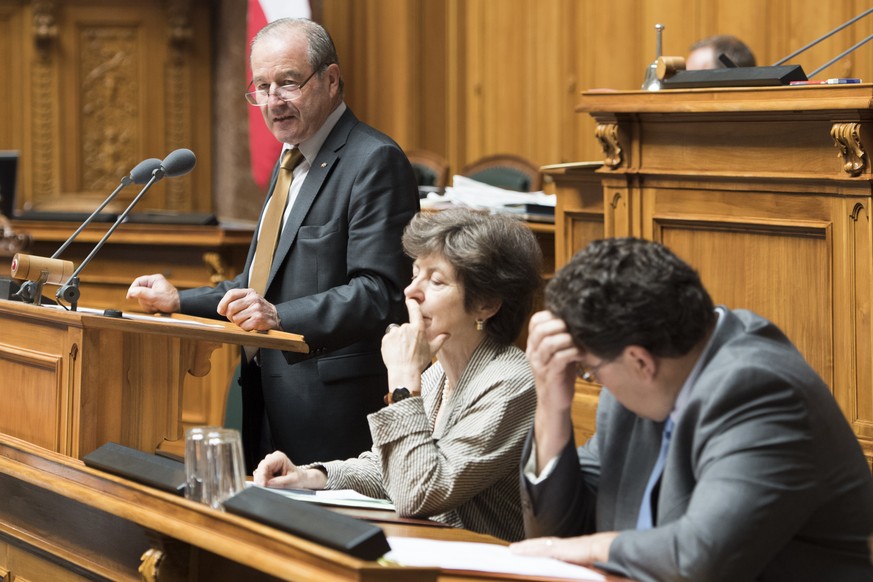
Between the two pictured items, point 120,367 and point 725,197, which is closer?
point 120,367

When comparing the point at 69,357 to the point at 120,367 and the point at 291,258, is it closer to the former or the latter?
the point at 120,367

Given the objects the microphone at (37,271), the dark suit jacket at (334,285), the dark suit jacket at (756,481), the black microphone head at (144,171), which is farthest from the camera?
the dark suit jacket at (334,285)

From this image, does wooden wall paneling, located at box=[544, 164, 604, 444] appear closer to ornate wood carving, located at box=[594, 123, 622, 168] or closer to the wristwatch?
ornate wood carving, located at box=[594, 123, 622, 168]

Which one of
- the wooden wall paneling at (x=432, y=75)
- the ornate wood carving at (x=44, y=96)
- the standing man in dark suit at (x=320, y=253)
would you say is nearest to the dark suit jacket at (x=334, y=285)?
the standing man in dark suit at (x=320, y=253)

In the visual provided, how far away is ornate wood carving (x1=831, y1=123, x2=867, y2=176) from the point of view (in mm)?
3184

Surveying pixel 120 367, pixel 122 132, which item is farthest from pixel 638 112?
pixel 122 132

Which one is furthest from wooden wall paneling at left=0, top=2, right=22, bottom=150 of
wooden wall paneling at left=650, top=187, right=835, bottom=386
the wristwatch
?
the wristwatch

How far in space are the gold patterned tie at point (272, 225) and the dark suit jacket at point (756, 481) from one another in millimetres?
1539

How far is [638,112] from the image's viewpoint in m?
3.82

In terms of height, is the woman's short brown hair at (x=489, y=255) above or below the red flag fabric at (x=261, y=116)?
below

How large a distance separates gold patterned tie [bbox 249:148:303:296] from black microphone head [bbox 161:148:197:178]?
0.41 m

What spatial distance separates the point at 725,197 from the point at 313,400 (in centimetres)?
143

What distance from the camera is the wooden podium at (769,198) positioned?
3238 millimetres

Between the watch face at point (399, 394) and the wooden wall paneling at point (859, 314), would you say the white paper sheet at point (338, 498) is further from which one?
the wooden wall paneling at point (859, 314)
